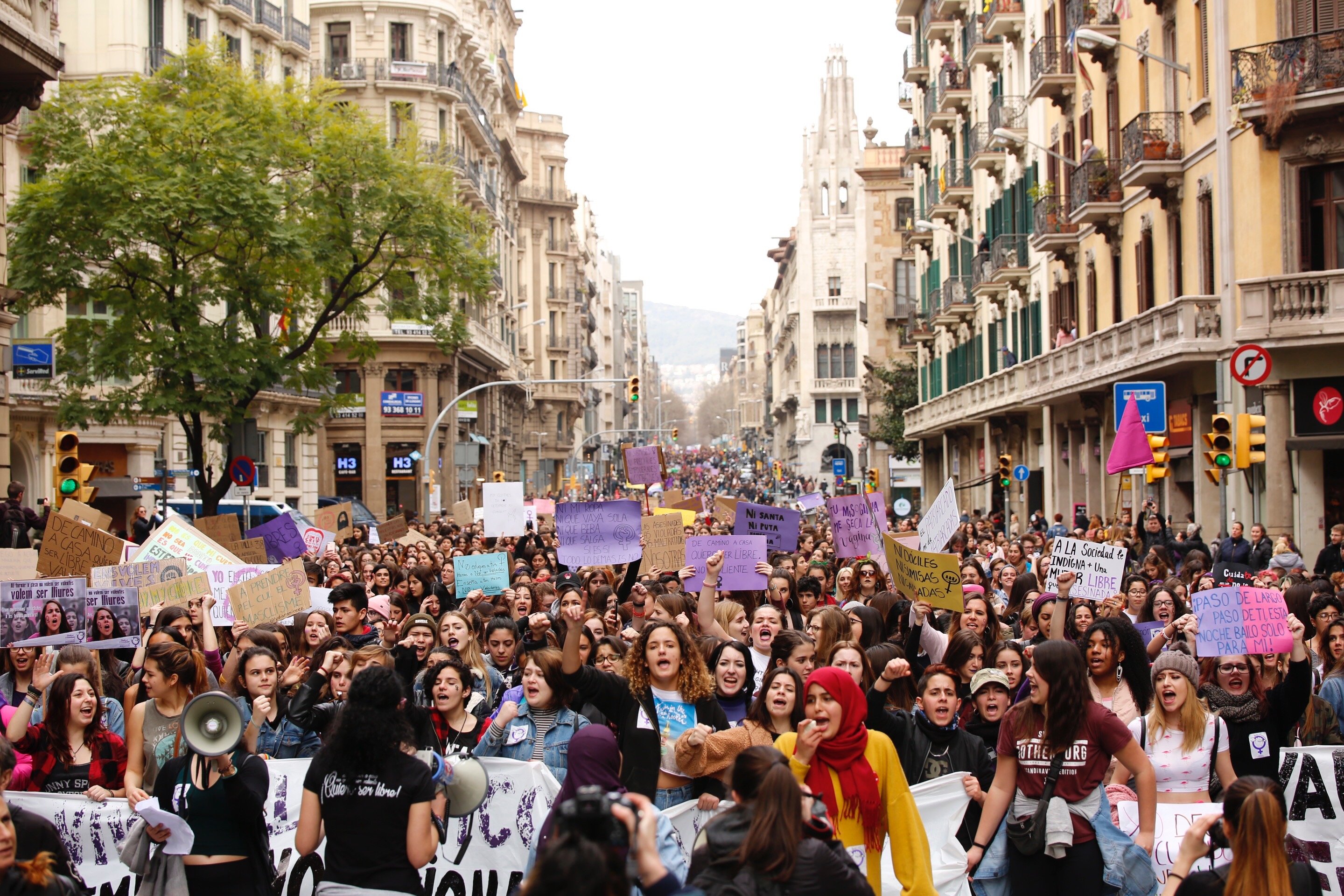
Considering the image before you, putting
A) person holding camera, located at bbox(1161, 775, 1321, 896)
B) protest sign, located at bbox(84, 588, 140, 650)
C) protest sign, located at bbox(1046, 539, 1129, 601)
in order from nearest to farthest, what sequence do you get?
person holding camera, located at bbox(1161, 775, 1321, 896)
protest sign, located at bbox(84, 588, 140, 650)
protest sign, located at bbox(1046, 539, 1129, 601)

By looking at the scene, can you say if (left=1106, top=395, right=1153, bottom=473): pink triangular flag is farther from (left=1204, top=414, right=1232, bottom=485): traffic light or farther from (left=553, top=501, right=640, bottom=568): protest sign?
(left=553, top=501, right=640, bottom=568): protest sign

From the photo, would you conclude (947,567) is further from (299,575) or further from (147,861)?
(147,861)

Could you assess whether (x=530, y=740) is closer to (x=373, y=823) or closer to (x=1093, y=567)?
(x=373, y=823)

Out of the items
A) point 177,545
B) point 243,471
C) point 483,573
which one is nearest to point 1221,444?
point 483,573

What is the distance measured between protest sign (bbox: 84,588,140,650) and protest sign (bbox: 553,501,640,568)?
4265 mm

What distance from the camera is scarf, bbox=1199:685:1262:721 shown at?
25.1ft

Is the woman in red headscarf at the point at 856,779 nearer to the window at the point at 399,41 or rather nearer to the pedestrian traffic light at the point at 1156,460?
the pedestrian traffic light at the point at 1156,460

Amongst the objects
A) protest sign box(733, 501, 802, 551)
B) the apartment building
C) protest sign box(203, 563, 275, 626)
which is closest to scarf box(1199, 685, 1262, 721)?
protest sign box(203, 563, 275, 626)

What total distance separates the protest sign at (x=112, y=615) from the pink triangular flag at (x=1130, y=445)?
11.6m

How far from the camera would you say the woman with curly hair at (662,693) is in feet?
22.5

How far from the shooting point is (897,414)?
6350 cm

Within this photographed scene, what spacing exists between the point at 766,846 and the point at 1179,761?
312cm

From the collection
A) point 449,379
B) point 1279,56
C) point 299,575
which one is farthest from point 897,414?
point 299,575

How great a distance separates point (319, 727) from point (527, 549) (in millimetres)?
13224
